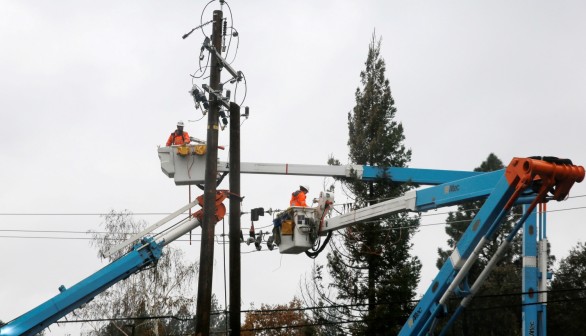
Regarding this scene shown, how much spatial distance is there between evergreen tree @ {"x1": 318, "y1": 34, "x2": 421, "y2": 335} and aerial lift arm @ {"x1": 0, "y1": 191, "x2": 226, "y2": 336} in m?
6.79

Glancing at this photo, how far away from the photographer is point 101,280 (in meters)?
16.6

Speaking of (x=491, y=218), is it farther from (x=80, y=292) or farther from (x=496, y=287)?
(x=496, y=287)

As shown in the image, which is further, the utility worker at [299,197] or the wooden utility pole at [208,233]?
the utility worker at [299,197]

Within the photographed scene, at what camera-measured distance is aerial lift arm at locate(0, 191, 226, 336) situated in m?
16.0

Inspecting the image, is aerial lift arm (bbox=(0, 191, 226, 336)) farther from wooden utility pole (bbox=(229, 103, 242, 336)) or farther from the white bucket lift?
wooden utility pole (bbox=(229, 103, 242, 336))

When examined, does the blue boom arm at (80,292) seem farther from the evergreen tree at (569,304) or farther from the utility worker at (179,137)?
the evergreen tree at (569,304)

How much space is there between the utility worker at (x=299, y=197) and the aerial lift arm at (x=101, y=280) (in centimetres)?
155

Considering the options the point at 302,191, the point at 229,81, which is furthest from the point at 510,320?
the point at 229,81

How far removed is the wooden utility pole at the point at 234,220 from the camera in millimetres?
14609

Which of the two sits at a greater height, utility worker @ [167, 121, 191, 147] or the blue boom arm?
utility worker @ [167, 121, 191, 147]

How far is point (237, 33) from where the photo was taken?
16.4 metres

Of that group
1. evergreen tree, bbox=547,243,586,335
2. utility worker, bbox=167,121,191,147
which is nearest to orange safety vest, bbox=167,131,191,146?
utility worker, bbox=167,121,191,147

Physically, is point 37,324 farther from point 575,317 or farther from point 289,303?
point 289,303

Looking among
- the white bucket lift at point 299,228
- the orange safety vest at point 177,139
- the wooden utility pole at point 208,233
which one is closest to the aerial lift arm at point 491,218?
the wooden utility pole at point 208,233
